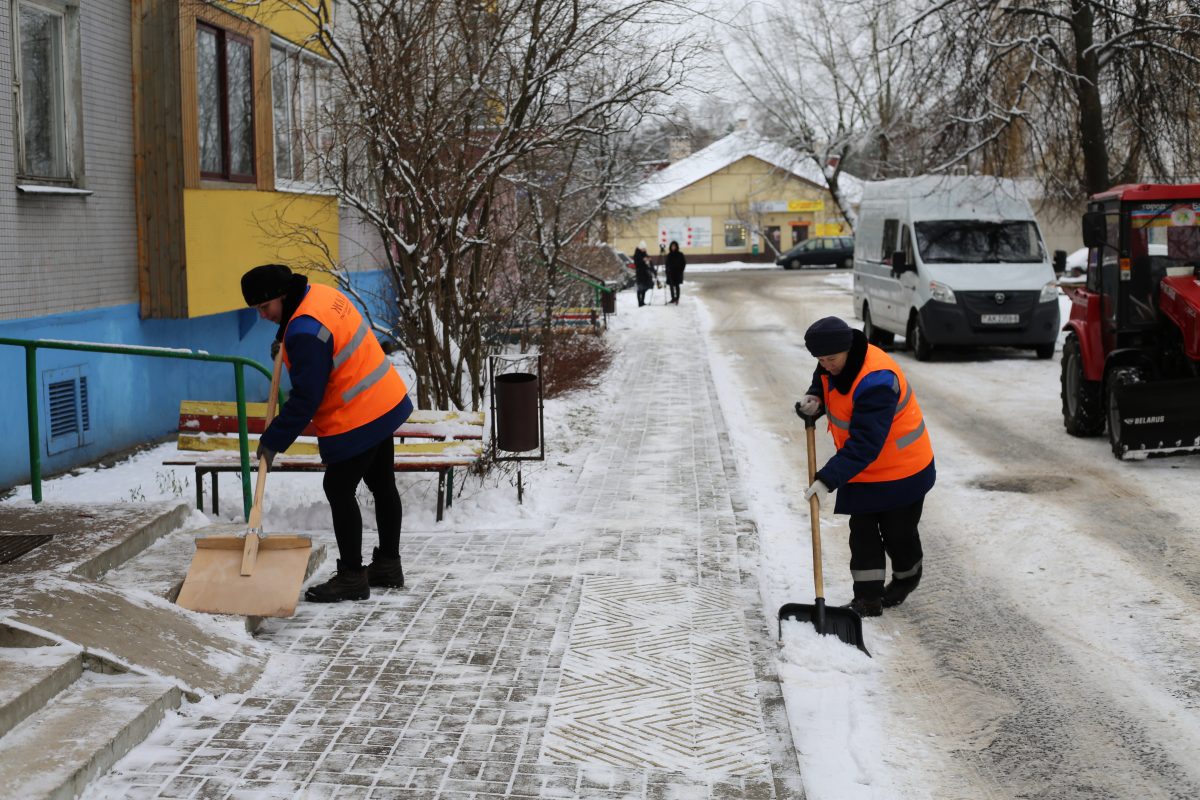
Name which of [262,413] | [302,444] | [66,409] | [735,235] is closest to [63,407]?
[66,409]

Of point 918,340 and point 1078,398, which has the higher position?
point 918,340

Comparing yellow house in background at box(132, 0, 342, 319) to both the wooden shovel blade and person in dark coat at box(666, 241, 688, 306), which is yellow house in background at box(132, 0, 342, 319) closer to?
the wooden shovel blade

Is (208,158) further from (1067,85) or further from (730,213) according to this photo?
(730,213)

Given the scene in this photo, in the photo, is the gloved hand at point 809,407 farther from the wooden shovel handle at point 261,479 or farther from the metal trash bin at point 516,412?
the metal trash bin at point 516,412

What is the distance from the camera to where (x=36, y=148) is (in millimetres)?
10859

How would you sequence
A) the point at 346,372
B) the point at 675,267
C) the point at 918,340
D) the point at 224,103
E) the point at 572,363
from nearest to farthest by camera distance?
the point at 346,372 → the point at 224,103 → the point at 572,363 → the point at 918,340 → the point at 675,267

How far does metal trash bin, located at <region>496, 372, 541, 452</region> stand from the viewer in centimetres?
948

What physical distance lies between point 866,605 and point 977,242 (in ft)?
46.6

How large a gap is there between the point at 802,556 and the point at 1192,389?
4558 mm

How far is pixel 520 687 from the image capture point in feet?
18.5

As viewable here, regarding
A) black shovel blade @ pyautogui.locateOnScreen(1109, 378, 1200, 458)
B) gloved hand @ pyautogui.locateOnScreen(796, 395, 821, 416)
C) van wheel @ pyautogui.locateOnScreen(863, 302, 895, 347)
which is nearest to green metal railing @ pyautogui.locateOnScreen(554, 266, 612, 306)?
van wheel @ pyautogui.locateOnScreen(863, 302, 895, 347)

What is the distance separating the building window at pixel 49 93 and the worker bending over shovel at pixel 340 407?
5146mm

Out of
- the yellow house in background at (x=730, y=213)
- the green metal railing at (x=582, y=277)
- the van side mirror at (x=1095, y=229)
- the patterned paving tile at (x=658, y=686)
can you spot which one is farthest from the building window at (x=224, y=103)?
the yellow house in background at (x=730, y=213)

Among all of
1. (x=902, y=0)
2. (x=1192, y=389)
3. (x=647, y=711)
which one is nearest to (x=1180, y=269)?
(x=1192, y=389)
